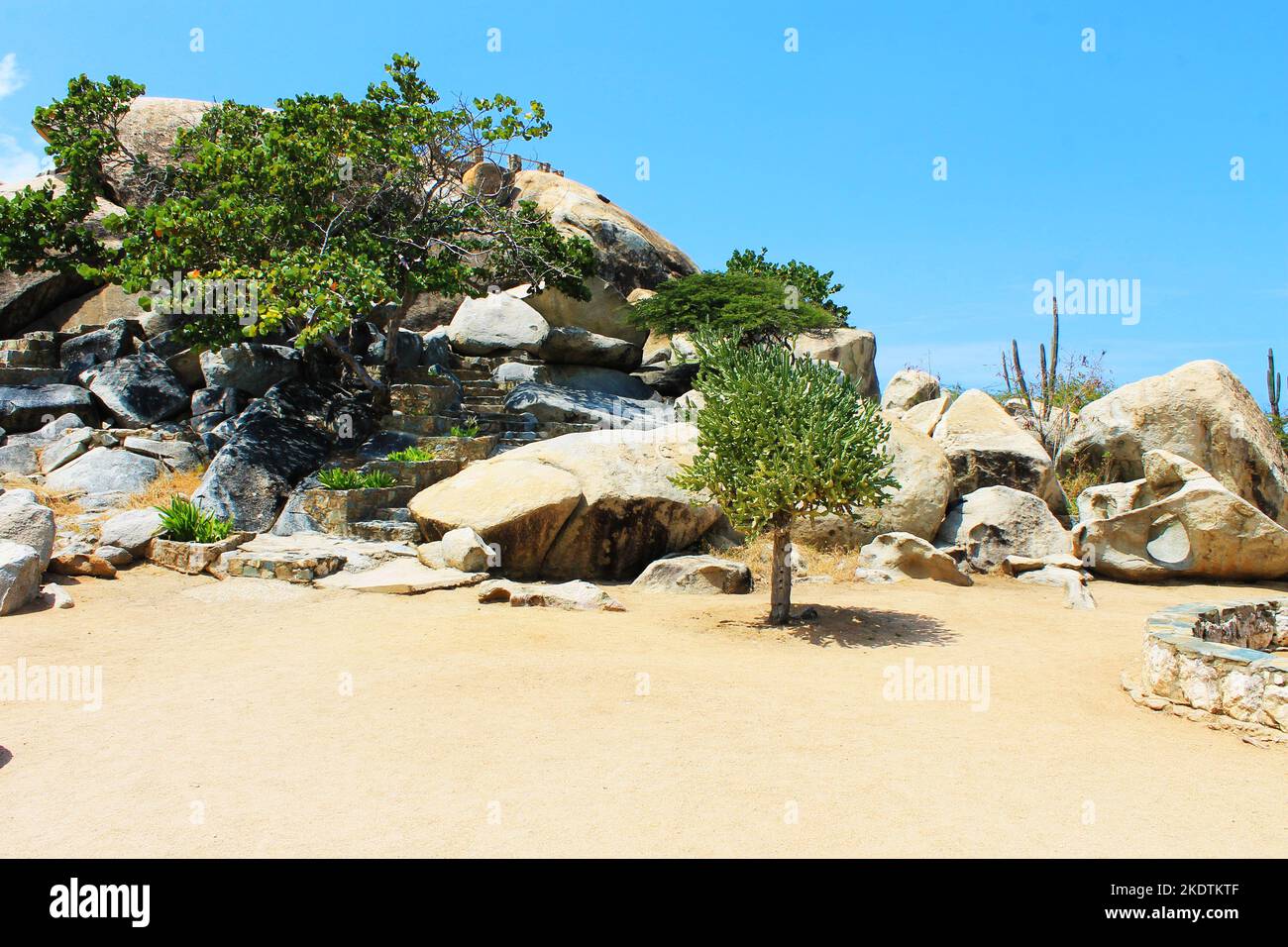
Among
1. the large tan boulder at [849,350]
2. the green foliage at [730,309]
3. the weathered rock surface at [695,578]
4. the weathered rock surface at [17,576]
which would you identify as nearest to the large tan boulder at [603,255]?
the green foliage at [730,309]

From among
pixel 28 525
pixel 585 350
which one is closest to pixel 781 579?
pixel 28 525

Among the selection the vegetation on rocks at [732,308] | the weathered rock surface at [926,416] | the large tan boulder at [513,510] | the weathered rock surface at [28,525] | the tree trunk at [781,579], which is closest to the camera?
the tree trunk at [781,579]

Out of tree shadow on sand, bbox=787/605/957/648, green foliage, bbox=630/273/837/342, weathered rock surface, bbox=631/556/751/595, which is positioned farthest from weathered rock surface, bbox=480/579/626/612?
green foliage, bbox=630/273/837/342

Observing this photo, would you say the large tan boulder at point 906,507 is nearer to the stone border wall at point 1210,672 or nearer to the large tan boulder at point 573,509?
the large tan boulder at point 573,509

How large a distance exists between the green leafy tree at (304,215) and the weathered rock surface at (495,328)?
7.72 ft

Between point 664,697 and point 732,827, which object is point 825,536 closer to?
point 664,697

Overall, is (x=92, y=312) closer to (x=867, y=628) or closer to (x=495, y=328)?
(x=495, y=328)

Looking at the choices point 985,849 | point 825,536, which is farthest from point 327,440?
point 985,849

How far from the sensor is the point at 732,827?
485 centimetres

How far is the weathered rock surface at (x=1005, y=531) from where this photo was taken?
14742 millimetres

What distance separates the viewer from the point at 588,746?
20.0ft

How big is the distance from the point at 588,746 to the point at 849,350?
21444 mm
